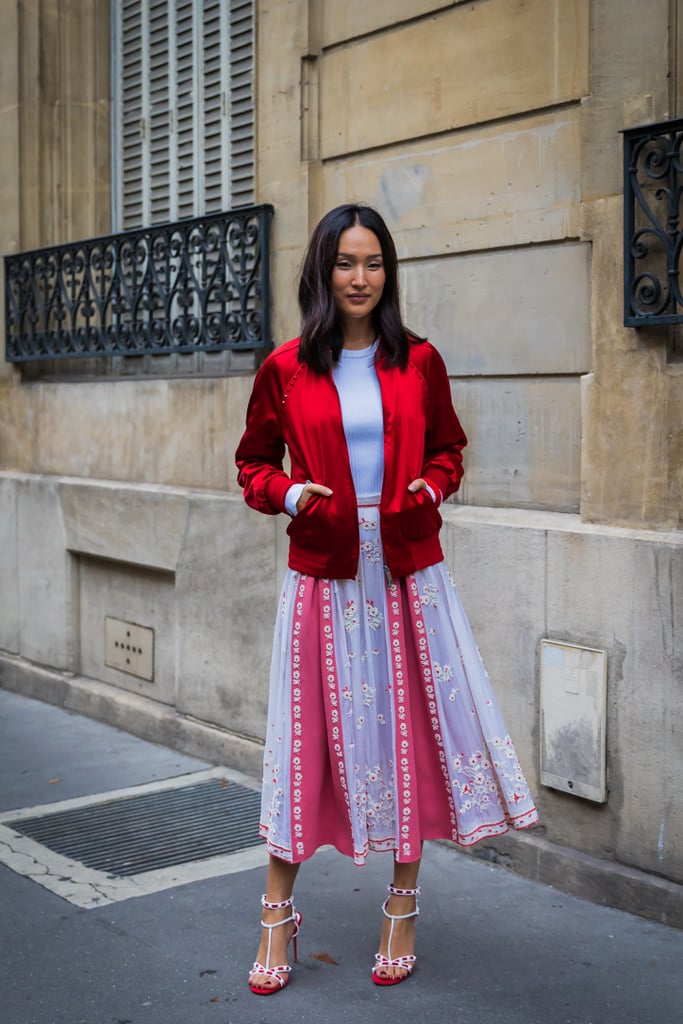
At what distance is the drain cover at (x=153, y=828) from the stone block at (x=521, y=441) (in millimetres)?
1680

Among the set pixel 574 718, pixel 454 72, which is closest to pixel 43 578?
pixel 454 72

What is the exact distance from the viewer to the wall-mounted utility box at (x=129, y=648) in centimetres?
729

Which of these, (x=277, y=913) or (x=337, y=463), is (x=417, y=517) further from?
(x=277, y=913)

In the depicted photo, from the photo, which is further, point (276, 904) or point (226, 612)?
point (226, 612)

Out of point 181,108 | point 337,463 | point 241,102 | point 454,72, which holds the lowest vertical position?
point 337,463

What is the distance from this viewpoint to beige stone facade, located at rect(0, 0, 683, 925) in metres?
4.60

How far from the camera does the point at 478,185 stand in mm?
5324

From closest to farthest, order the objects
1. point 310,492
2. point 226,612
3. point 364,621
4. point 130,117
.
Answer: point 310,492, point 364,621, point 226,612, point 130,117

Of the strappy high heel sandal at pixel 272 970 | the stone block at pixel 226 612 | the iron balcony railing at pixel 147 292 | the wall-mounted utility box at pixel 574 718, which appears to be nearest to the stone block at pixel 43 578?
the iron balcony railing at pixel 147 292

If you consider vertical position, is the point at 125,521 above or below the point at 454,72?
below

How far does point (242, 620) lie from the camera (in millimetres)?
6500

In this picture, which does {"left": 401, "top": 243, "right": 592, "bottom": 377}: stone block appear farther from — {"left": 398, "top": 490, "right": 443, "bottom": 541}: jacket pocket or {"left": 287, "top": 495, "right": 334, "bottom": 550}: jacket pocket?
{"left": 287, "top": 495, "right": 334, "bottom": 550}: jacket pocket

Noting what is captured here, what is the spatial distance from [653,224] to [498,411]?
1.07m

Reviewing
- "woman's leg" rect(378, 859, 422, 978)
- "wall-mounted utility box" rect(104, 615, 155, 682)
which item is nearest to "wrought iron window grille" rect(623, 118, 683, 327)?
"woman's leg" rect(378, 859, 422, 978)
